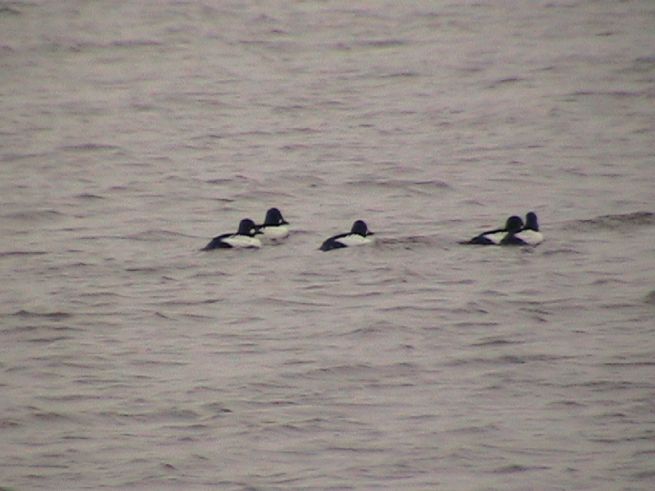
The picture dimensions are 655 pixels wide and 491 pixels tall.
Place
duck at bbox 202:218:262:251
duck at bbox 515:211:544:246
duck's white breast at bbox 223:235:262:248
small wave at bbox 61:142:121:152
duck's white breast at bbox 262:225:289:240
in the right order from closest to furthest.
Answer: duck at bbox 515:211:544:246 → duck at bbox 202:218:262:251 → duck's white breast at bbox 223:235:262:248 → duck's white breast at bbox 262:225:289:240 → small wave at bbox 61:142:121:152

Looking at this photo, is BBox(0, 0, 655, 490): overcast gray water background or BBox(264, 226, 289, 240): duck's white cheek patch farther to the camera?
BBox(264, 226, 289, 240): duck's white cheek patch

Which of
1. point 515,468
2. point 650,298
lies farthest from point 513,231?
point 515,468

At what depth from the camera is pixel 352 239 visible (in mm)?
18641

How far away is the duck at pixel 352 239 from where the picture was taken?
18.6 m

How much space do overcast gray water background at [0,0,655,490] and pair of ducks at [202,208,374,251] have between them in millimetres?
136

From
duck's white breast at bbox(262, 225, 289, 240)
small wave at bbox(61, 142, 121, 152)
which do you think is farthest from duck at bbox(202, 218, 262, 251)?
small wave at bbox(61, 142, 121, 152)

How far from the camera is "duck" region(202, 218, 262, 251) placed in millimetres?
18719

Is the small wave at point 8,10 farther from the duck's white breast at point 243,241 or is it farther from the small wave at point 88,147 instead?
the duck's white breast at point 243,241

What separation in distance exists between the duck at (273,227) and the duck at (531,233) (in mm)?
2852

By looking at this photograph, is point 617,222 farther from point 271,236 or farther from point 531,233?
point 271,236

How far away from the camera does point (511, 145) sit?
24.0m

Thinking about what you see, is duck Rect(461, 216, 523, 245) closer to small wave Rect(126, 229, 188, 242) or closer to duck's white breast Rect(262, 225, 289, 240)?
duck's white breast Rect(262, 225, 289, 240)

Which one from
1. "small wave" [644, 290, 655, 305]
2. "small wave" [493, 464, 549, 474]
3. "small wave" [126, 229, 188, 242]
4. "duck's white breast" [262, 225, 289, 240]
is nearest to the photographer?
"small wave" [493, 464, 549, 474]

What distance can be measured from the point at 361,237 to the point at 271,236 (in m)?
1.24
